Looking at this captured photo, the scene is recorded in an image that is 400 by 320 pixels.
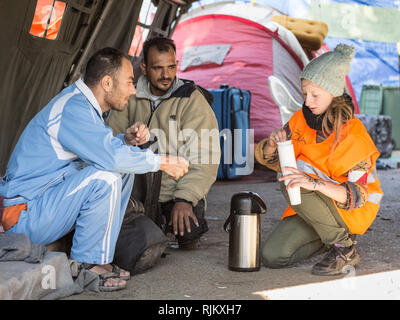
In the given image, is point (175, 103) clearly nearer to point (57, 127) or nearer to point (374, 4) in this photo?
point (57, 127)

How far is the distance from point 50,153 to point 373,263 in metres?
1.74

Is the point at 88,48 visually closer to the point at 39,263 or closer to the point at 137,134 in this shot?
the point at 137,134

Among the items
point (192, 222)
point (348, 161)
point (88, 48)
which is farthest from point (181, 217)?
point (88, 48)

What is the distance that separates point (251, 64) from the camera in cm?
821

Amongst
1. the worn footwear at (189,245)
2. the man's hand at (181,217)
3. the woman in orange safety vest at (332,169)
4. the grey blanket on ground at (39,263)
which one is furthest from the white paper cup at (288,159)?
the grey blanket on ground at (39,263)

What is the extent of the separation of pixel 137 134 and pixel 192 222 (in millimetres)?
732

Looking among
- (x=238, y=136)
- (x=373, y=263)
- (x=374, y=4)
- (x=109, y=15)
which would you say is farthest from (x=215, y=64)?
(x=373, y=263)

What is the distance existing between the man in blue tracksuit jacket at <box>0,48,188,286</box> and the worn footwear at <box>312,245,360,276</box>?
2.99 ft

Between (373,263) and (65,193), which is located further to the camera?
(373,263)

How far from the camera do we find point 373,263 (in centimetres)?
295

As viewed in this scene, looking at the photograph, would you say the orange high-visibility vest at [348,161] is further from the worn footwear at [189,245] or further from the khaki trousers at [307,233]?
the worn footwear at [189,245]

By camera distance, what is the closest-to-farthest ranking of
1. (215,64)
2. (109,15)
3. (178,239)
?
(178,239)
(109,15)
(215,64)

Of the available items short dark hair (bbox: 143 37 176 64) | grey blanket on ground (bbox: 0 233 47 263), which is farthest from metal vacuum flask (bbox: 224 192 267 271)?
short dark hair (bbox: 143 37 176 64)

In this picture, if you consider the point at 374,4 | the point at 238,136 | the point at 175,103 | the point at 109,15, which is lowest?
the point at 238,136
